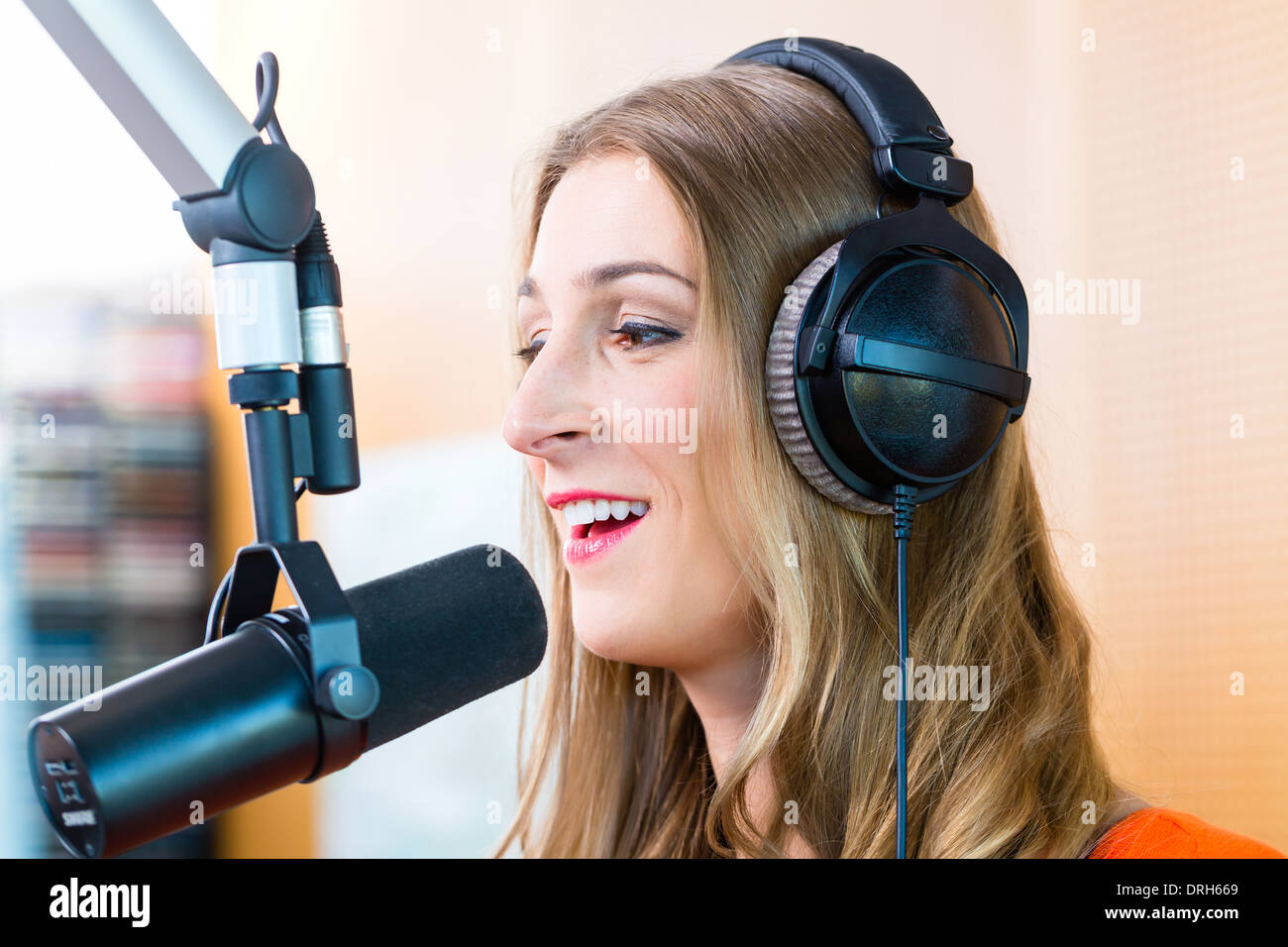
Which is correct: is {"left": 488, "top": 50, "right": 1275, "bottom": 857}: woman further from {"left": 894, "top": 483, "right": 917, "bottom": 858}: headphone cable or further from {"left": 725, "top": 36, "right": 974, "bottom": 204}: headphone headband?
{"left": 894, "top": 483, "right": 917, "bottom": 858}: headphone cable

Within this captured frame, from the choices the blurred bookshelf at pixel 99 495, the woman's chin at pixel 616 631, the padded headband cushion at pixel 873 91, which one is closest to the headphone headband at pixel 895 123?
the padded headband cushion at pixel 873 91

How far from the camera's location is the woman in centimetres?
97

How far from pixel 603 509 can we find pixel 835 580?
0.22 m

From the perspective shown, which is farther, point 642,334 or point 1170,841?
point 642,334

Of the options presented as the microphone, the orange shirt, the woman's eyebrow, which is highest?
the woman's eyebrow

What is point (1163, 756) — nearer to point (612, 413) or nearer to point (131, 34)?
point (612, 413)

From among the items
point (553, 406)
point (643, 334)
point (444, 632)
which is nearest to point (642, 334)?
point (643, 334)

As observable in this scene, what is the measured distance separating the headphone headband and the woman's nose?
313 mm

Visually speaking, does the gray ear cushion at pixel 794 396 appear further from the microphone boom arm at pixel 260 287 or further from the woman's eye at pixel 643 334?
the microphone boom arm at pixel 260 287

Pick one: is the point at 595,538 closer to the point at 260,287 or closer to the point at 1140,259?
the point at 260,287

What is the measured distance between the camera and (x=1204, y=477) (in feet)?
5.81

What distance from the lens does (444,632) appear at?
58cm

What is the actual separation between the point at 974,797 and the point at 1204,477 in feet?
3.48

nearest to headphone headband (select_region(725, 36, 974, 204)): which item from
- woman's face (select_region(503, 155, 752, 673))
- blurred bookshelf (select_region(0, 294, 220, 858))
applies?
woman's face (select_region(503, 155, 752, 673))
